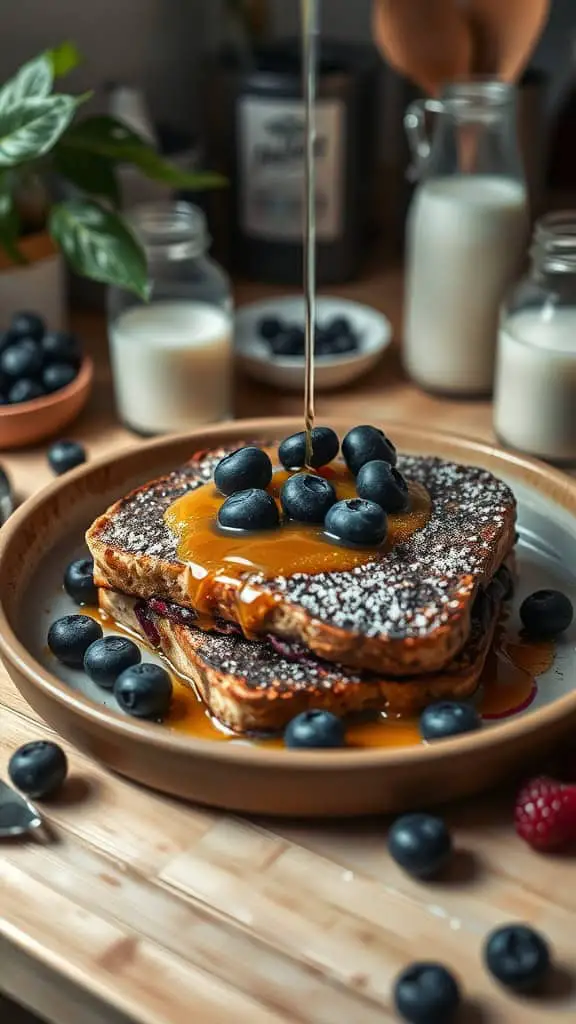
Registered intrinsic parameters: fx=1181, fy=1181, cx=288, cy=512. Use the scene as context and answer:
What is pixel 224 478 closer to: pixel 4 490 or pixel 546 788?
pixel 4 490

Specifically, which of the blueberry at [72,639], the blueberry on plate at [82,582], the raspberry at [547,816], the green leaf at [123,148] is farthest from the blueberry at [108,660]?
the green leaf at [123,148]

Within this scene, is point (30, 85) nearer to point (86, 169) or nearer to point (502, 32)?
point (86, 169)

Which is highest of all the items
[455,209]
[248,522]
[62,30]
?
[62,30]

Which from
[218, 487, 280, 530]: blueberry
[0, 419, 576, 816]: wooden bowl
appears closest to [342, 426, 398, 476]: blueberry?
[218, 487, 280, 530]: blueberry

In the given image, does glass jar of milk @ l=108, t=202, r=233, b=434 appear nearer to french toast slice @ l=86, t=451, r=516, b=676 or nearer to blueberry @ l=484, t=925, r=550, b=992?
→ french toast slice @ l=86, t=451, r=516, b=676

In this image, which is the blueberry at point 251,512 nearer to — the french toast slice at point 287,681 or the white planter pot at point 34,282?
the french toast slice at point 287,681

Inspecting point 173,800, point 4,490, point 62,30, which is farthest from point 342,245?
point 173,800
